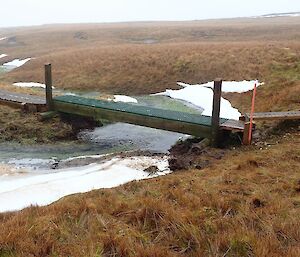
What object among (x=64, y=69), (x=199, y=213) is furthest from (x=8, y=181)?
(x=64, y=69)

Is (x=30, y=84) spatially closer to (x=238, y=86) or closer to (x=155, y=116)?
(x=238, y=86)

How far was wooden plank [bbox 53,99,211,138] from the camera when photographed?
15.1 meters

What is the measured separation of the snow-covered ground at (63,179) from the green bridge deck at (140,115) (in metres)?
1.63

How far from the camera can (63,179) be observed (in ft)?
40.5

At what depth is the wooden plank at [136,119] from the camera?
15.1 meters

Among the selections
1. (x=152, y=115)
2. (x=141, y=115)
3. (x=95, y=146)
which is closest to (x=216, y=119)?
(x=152, y=115)

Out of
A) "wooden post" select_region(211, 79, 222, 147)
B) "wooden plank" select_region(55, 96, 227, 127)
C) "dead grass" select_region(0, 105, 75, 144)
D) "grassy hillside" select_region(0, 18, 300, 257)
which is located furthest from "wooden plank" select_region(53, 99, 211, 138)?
"grassy hillside" select_region(0, 18, 300, 257)

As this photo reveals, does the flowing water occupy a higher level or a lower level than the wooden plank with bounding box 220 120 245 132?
lower

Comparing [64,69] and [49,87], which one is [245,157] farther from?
[64,69]

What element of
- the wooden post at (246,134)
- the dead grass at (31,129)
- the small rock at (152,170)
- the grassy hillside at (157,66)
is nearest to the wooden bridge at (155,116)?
the wooden post at (246,134)

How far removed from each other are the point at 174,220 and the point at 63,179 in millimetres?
6137

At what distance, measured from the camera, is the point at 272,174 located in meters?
10.5

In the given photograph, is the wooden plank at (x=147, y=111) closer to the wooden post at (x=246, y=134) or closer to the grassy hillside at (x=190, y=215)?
the wooden post at (x=246, y=134)

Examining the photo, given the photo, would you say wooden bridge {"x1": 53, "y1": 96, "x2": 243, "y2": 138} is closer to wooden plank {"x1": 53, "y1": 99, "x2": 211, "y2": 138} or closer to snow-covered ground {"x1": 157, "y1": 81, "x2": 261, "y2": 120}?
wooden plank {"x1": 53, "y1": 99, "x2": 211, "y2": 138}
